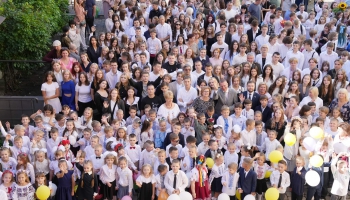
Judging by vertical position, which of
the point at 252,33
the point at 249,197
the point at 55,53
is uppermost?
the point at 252,33

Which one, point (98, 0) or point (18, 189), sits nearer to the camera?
point (18, 189)

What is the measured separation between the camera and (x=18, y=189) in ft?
27.1

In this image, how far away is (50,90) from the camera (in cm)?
1038

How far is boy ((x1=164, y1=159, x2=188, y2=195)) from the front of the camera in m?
8.38

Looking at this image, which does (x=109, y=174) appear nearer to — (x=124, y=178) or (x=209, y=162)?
(x=124, y=178)

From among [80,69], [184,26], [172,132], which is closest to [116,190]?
[172,132]

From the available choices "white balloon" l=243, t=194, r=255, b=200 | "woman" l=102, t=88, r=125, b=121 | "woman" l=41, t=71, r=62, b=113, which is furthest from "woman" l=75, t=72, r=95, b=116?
"white balloon" l=243, t=194, r=255, b=200

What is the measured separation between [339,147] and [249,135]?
57.8 inches

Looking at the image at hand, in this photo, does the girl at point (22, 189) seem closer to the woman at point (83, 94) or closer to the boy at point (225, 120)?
the woman at point (83, 94)

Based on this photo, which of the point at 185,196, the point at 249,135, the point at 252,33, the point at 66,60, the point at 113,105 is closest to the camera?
the point at 185,196

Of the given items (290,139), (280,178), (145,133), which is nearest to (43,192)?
(145,133)

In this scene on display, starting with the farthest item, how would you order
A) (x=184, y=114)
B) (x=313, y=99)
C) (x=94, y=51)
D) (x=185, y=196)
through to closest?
(x=94, y=51) < (x=313, y=99) < (x=184, y=114) < (x=185, y=196)

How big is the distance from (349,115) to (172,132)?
3354mm

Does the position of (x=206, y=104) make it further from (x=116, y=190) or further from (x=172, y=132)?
(x=116, y=190)
